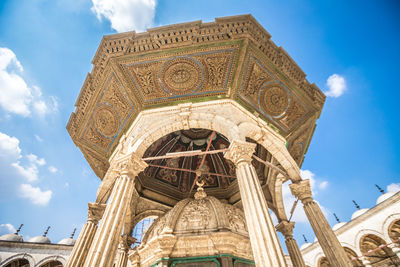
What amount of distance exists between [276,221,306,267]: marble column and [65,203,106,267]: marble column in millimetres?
7058

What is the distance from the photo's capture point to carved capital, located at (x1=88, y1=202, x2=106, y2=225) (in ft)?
23.4

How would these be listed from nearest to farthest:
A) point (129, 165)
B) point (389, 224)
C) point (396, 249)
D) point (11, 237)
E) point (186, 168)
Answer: point (129, 165), point (186, 168), point (396, 249), point (389, 224), point (11, 237)

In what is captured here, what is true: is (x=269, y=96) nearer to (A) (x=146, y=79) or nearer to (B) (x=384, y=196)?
(A) (x=146, y=79)

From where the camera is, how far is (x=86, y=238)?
6.70 metres

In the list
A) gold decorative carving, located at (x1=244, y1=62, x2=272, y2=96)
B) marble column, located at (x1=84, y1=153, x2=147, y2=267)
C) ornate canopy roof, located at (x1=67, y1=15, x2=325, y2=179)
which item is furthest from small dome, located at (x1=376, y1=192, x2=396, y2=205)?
marble column, located at (x1=84, y1=153, x2=147, y2=267)

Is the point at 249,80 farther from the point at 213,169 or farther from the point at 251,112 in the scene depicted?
the point at 213,169

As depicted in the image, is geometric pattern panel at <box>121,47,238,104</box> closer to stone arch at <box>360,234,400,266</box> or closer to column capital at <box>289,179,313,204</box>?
column capital at <box>289,179,313,204</box>

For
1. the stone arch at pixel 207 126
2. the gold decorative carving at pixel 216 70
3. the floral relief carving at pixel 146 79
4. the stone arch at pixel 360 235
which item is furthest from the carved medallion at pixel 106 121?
the stone arch at pixel 360 235

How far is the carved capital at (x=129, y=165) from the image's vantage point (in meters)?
5.62

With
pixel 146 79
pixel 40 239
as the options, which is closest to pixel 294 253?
pixel 146 79

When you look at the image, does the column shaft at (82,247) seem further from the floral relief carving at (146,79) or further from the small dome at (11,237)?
the small dome at (11,237)

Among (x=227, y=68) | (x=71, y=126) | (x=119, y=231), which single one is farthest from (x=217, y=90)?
(x=71, y=126)

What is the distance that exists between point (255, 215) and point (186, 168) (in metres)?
7.05

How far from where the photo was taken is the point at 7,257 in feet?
49.5
